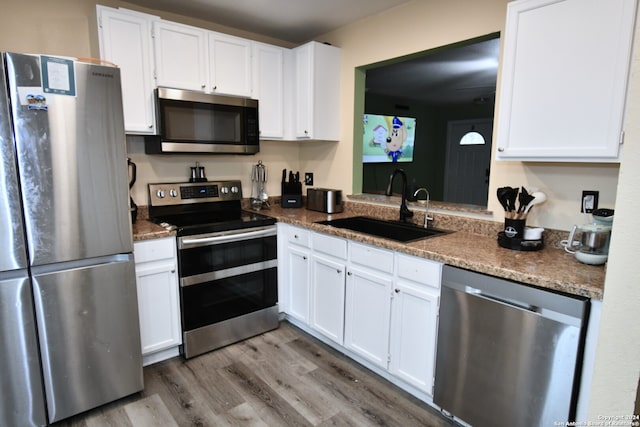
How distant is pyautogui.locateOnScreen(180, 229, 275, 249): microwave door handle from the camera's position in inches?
93.9

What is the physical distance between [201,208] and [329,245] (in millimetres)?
1193

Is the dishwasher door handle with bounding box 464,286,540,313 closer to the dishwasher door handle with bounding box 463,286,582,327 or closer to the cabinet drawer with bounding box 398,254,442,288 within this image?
the dishwasher door handle with bounding box 463,286,582,327

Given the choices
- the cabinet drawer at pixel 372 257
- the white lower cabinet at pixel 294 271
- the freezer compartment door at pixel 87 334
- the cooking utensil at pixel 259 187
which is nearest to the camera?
the freezer compartment door at pixel 87 334

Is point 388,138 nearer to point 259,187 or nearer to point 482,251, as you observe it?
point 259,187

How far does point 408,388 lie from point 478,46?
3.01 meters

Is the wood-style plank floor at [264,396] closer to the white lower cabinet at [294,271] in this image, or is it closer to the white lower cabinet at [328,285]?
the white lower cabinet at [328,285]

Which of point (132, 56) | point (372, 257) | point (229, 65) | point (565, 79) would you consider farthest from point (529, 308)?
point (132, 56)

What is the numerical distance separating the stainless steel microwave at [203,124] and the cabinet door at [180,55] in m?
0.10

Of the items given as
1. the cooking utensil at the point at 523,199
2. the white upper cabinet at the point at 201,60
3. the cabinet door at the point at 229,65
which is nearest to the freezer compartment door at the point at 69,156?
the white upper cabinet at the point at 201,60

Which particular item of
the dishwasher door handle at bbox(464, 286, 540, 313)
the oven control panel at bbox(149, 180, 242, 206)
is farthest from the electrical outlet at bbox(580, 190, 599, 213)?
the oven control panel at bbox(149, 180, 242, 206)

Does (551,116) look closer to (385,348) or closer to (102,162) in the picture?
(385,348)

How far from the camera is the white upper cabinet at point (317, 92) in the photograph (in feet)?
9.89

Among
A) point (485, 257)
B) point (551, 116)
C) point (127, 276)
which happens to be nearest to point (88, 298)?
point (127, 276)

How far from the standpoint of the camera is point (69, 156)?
5.64 feet
